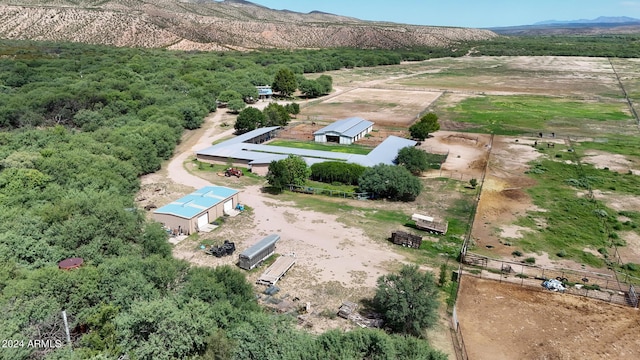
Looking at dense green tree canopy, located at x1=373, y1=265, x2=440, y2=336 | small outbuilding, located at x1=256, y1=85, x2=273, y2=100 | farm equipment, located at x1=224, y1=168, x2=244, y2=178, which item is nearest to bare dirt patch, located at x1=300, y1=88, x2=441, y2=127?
small outbuilding, located at x1=256, y1=85, x2=273, y2=100

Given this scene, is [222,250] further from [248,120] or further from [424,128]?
[424,128]

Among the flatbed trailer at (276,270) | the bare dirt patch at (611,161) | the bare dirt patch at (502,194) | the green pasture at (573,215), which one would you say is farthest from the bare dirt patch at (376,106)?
the flatbed trailer at (276,270)

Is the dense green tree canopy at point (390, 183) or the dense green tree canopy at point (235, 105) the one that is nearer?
the dense green tree canopy at point (390, 183)

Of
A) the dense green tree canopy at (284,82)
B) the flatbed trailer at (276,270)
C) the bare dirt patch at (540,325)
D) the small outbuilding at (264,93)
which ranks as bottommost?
the bare dirt patch at (540,325)

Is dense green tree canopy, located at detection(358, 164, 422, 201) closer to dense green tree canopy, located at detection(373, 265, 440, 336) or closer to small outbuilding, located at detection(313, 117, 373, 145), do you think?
dense green tree canopy, located at detection(373, 265, 440, 336)

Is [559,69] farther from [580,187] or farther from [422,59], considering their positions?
[580,187]

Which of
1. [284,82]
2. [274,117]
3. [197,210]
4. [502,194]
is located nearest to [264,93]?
[284,82]

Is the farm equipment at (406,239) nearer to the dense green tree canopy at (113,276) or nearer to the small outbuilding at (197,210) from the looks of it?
the dense green tree canopy at (113,276)
